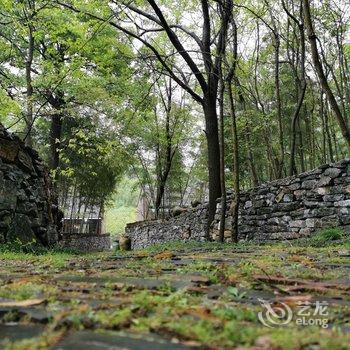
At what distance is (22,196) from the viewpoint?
705 centimetres

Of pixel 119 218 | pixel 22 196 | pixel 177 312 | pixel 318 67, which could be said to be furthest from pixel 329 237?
pixel 119 218

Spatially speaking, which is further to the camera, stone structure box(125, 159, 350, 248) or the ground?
stone structure box(125, 159, 350, 248)

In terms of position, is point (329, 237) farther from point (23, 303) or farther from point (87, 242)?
point (87, 242)

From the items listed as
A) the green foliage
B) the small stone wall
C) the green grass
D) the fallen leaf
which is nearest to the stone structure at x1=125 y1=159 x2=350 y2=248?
the green foliage

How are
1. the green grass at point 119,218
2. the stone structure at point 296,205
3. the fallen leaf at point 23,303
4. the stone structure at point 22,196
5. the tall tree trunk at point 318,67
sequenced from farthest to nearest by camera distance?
the green grass at point 119,218 → the stone structure at point 296,205 → the stone structure at point 22,196 → the tall tree trunk at point 318,67 → the fallen leaf at point 23,303

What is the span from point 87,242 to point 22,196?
13984 millimetres

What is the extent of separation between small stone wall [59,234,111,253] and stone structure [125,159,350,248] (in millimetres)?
10828

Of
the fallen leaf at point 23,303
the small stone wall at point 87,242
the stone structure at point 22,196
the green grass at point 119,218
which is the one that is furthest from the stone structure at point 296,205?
the green grass at point 119,218

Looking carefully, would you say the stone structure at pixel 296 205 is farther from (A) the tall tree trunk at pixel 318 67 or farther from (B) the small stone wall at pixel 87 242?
(B) the small stone wall at pixel 87 242

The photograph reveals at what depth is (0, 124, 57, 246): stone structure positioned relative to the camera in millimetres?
6680

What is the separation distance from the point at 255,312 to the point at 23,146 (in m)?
6.87

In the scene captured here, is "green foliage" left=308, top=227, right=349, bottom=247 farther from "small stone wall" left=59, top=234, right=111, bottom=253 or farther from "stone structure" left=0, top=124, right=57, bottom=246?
"small stone wall" left=59, top=234, right=111, bottom=253

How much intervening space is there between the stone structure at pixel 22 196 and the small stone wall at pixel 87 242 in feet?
35.2

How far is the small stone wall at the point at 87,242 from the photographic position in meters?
19.1
